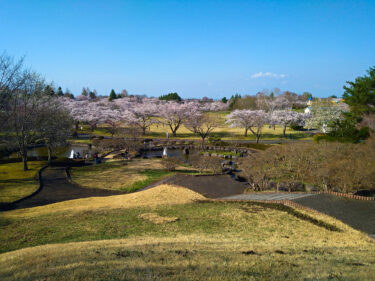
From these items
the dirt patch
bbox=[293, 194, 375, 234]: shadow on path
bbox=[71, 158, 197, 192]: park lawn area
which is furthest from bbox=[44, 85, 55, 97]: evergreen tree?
bbox=[293, 194, 375, 234]: shadow on path

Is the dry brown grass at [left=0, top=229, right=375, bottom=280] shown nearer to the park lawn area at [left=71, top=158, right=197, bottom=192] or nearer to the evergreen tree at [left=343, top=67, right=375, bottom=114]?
the park lawn area at [left=71, top=158, right=197, bottom=192]

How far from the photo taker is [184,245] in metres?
9.48

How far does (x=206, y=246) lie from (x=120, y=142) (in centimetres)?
3051

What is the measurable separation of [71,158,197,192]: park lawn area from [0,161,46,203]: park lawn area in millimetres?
3405

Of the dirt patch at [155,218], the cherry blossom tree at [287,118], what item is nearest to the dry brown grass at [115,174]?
the dirt patch at [155,218]

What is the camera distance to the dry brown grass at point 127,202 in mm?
15391

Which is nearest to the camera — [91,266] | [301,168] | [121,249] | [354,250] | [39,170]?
[91,266]

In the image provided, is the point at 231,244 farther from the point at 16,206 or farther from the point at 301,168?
the point at 16,206

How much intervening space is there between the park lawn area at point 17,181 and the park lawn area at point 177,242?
14.1 ft

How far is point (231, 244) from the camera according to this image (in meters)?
9.76

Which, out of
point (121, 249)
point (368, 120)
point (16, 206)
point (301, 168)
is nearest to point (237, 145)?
point (368, 120)

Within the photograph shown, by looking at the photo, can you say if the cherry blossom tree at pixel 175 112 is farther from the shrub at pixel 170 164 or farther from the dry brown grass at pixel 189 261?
the dry brown grass at pixel 189 261

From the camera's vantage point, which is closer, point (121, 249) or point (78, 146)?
point (121, 249)

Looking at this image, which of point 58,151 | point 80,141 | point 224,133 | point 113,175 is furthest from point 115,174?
point 224,133
